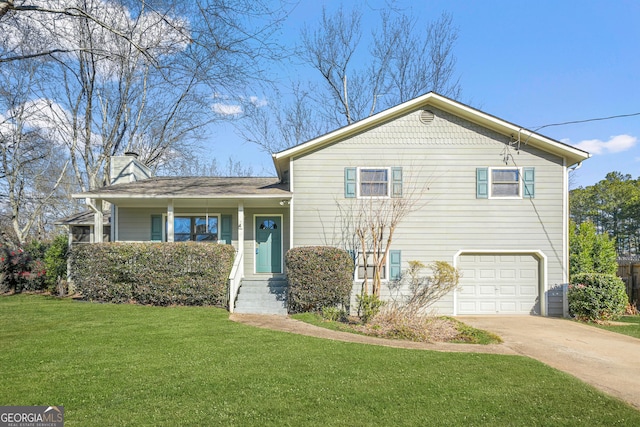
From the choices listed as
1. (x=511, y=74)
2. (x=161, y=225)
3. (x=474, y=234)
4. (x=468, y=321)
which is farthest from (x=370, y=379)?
(x=511, y=74)

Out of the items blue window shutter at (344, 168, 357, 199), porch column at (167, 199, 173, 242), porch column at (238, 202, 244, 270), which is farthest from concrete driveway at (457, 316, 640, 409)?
porch column at (167, 199, 173, 242)

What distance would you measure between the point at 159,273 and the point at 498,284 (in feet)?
31.4

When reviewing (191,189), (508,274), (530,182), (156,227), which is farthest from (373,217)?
(156,227)

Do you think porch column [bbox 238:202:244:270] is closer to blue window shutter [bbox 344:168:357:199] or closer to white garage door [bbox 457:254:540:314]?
blue window shutter [bbox 344:168:357:199]

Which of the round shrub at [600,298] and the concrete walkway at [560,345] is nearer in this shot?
the concrete walkway at [560,345]

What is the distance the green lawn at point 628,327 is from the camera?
9289mm

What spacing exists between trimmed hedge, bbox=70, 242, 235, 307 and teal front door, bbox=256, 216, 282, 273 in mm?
1943

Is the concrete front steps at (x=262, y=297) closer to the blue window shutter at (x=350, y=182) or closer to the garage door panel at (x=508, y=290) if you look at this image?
the blue window shutter at (x=350, y=182)

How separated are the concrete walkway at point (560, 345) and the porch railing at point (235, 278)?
23.9 inches

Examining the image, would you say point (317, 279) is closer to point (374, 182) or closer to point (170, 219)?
point (374, 182)

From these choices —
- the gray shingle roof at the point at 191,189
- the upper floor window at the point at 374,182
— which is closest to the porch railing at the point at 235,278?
the gray shingle roof at the point at 191,189

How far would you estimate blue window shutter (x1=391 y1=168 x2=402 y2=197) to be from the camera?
11.6m

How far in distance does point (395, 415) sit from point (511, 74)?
13.4m

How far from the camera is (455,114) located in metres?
11.7
